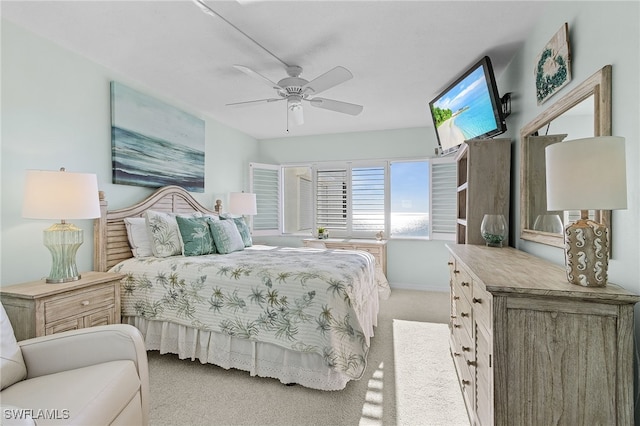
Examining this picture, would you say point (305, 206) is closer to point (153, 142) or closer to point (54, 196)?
point (153, 142)

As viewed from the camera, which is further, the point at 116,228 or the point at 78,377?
the point at 116,228

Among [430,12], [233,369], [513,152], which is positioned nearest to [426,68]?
[430,12]

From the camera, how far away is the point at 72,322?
213 cm

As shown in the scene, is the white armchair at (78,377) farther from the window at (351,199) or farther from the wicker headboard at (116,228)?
the window at (351,199)

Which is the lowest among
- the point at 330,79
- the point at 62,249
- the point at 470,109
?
the point at 62,249

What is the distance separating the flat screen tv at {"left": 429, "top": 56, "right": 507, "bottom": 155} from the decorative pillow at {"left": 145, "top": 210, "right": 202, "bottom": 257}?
295 centimetres

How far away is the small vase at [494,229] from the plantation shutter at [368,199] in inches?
108

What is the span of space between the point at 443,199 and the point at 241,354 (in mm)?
3749

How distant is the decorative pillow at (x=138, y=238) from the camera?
298cm

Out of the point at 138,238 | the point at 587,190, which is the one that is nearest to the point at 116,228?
the point at 138,238

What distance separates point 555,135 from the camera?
6.15 ft

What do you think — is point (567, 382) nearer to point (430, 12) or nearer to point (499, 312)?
point (499, 312)

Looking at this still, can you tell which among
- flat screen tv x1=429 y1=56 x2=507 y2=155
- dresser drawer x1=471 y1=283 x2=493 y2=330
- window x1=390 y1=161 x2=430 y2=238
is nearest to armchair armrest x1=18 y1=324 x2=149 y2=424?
dresser drawer x1=471 y1=283 x2=493 y2=330

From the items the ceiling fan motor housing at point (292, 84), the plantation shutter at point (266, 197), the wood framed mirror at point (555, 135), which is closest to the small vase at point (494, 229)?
the wood framed mirror at point (555, 135)
